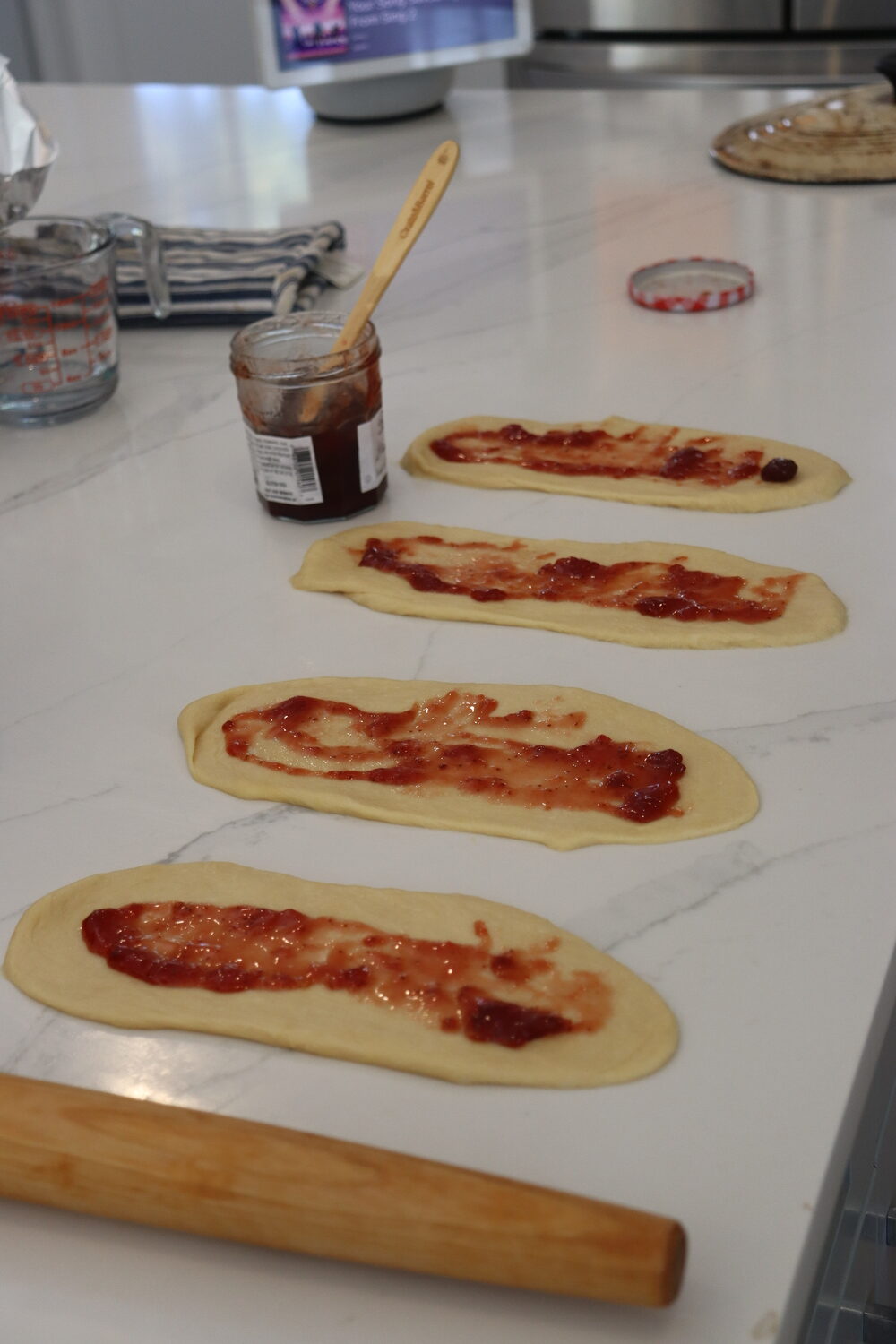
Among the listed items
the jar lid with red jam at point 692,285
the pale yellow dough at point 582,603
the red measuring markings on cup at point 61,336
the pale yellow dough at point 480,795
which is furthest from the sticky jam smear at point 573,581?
the jar lid with red jam at point 692,285

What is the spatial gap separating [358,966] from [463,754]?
20cm

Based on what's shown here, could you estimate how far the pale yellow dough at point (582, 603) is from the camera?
3.14 feet

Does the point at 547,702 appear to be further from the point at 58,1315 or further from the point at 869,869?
the point at 58,1315

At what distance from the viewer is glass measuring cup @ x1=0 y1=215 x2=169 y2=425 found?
1330mm

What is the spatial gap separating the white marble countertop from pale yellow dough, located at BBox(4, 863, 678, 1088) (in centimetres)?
1

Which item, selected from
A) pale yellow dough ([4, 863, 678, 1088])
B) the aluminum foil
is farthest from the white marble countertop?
the aluminum foil

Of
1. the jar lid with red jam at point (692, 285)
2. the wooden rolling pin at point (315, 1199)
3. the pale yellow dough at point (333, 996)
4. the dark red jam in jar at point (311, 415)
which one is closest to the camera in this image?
the wooden rolling pin at point (315, 1199)

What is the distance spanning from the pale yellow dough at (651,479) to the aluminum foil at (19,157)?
0.49 meters

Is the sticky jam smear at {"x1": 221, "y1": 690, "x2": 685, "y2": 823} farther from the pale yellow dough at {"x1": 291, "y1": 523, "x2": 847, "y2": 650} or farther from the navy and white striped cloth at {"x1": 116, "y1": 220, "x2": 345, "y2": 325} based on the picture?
the navy and white striped cloth at {"x1": 116, "y1": 220, "x2": 345, "y2": 325}

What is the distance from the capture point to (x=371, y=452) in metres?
1.13

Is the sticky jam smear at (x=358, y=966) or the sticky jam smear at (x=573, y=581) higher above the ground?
the sticky jam smear at (x=573, y=581)

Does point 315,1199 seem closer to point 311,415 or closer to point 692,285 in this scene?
point 311,415

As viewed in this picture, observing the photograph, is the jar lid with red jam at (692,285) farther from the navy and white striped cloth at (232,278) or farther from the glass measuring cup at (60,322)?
the glass measuring cup at (60,322)

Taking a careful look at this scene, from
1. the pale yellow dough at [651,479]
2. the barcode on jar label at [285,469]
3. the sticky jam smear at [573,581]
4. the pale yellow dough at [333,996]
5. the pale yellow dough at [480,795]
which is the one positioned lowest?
the pale yellow dough at [333,996]
